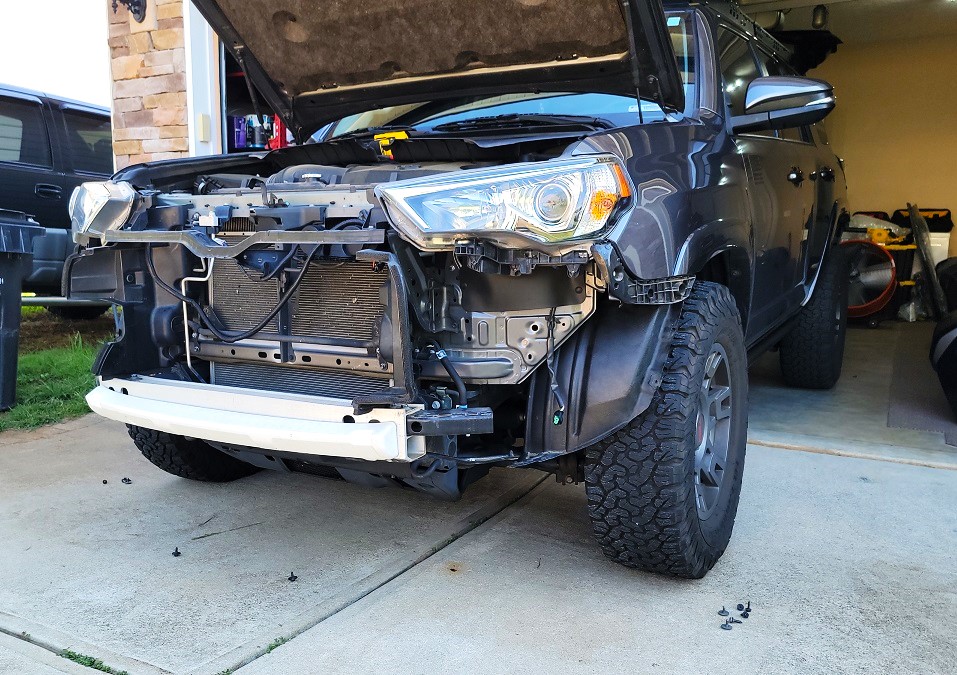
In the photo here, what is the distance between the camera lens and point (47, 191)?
24.3 feet

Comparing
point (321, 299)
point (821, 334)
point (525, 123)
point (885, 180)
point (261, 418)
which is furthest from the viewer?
point (885, 180)

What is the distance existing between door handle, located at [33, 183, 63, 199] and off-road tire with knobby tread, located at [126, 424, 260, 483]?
4.88m

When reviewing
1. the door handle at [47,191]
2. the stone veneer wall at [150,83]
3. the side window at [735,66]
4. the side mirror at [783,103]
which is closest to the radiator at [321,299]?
the side mirror at [783,103]

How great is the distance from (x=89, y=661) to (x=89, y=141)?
6.95m

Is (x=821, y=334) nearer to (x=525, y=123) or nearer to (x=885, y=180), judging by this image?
(x=525, y=123)

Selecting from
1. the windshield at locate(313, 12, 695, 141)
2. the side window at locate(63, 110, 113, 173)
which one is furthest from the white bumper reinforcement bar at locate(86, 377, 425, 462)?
the side window at locate(63, 110, 113, 173)

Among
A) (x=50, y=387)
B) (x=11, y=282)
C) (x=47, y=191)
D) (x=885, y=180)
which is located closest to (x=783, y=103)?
(x=11, y=282)

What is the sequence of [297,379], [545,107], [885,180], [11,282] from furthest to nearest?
1. [885,180]
2. [11,282]
3. [545,107]
4. [297,379]

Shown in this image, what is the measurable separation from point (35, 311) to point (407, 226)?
8.65m

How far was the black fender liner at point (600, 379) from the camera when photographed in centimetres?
226

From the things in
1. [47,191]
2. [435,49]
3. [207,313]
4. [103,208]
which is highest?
[435,49]

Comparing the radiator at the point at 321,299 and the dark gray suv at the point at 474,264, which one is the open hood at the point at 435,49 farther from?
the radiator at the point at 321,299

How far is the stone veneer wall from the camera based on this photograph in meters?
6.34

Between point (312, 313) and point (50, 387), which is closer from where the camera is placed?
point (312, 313)
